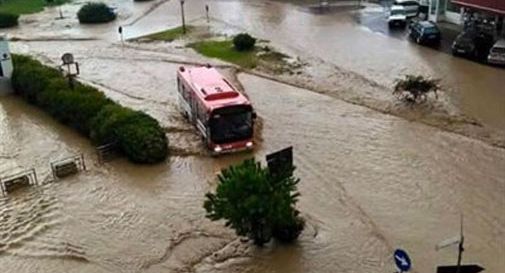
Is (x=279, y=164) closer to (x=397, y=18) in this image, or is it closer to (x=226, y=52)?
(x=226, y=52)

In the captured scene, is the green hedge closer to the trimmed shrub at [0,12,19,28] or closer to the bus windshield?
the bus windshield

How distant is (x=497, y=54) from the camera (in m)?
34.5

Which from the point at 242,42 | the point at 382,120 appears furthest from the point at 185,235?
the point at 242,42

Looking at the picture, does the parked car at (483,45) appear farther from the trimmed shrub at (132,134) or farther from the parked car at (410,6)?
the trimmed shrub at (132,134)

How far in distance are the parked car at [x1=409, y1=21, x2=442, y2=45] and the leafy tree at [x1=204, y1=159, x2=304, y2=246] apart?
24196 mm

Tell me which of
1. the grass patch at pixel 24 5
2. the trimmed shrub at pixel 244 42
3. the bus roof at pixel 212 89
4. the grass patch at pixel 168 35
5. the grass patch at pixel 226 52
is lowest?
the grass patch at pixel 24 5

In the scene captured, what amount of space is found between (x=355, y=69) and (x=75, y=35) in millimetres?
24073

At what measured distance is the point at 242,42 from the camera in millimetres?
40688

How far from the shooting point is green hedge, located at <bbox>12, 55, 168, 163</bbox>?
2497 cm

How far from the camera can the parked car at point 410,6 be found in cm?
4643

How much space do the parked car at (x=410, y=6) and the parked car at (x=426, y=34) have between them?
612 cm

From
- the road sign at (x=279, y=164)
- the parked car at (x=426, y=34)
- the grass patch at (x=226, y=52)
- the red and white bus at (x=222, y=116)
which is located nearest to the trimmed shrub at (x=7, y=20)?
the grass patch at (x=226, y=52)

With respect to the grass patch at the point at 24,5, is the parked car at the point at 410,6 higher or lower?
higher

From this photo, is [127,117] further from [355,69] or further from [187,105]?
[355,69]
